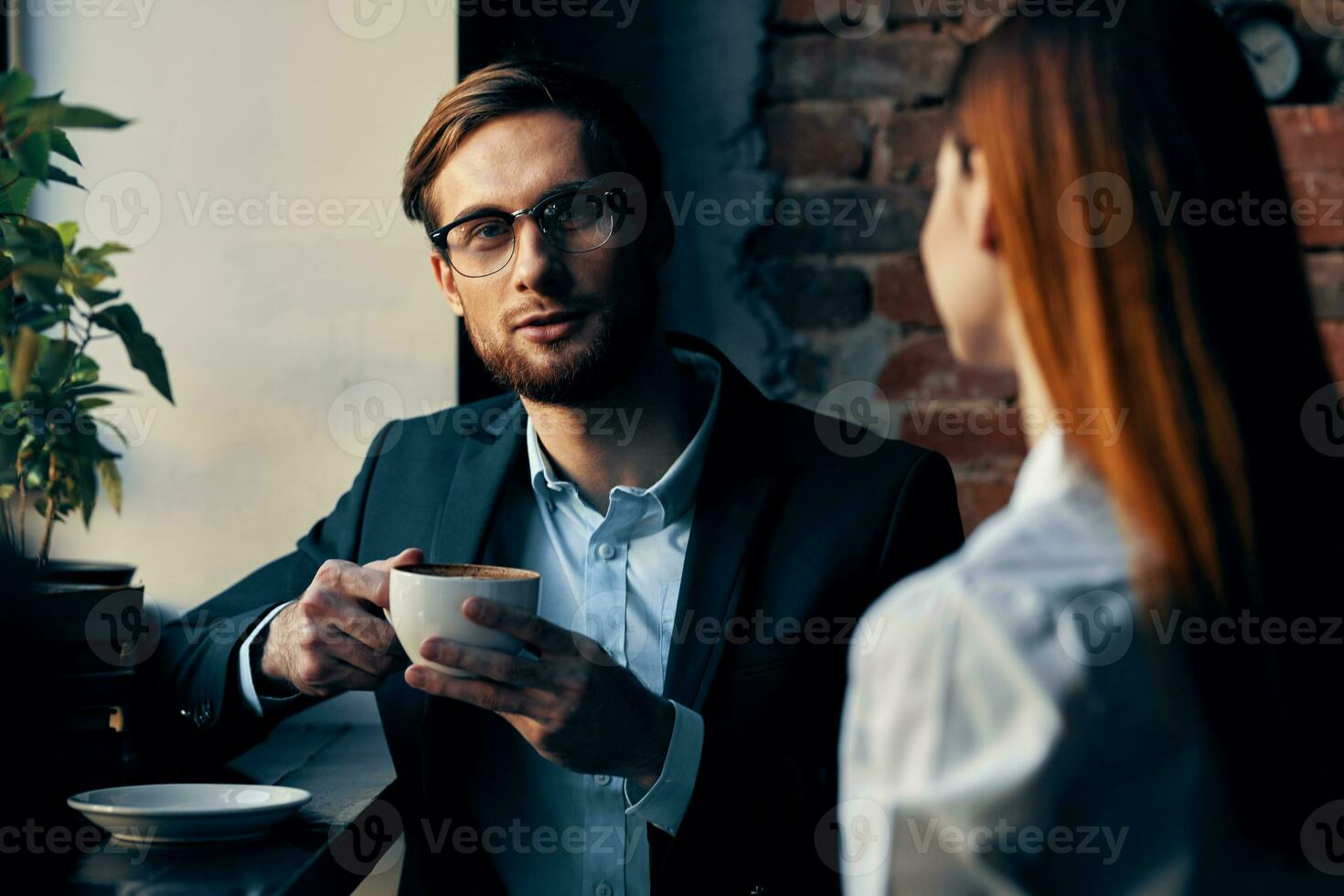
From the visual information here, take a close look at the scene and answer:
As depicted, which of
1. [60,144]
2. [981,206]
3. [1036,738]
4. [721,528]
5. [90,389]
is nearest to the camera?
[1036,738]

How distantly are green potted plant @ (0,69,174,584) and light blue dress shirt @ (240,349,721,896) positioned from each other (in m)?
0.23

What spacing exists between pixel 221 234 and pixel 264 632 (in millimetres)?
520

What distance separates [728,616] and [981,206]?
67 cm

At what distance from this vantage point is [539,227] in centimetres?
132

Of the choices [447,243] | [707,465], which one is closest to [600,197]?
[447,243]

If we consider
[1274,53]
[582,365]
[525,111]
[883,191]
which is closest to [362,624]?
[582,365]

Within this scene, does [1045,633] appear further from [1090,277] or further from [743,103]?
[743,103]

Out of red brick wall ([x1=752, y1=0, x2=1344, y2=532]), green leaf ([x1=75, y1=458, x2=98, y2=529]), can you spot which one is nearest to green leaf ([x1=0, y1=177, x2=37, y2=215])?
green leaf ([x1=75, y1=458, x2=98, y2=529])

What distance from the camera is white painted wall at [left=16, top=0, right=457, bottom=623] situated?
4.85 feet

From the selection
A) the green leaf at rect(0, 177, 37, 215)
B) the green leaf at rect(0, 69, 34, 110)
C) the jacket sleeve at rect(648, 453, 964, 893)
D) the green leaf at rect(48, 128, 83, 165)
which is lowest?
the jacket sleeve at rect(648, 453, 964, 893)

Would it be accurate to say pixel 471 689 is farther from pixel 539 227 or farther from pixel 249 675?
pixel 539 227

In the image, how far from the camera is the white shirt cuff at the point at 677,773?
105 centimetres

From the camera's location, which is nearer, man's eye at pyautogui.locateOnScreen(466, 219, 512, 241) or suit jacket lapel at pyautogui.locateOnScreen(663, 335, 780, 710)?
suit jacket lapel at pyautogui.locateOnScreen(663, 335, 780, 710)

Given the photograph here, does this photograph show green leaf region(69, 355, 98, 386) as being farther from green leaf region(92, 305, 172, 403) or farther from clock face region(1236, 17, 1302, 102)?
clock face region(1236, 17, 1302, 102)
